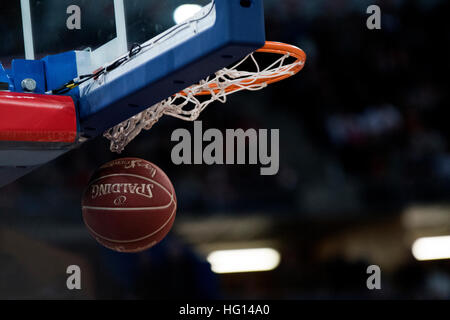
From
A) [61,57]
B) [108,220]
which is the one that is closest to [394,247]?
[108,220]

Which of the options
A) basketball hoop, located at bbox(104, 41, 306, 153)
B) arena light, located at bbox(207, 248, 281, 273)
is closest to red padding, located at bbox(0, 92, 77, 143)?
basketball hoop, located at bbox(104, 41, 306, 153)

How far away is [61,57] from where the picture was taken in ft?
6.79

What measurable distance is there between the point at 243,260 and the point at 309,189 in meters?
0.67

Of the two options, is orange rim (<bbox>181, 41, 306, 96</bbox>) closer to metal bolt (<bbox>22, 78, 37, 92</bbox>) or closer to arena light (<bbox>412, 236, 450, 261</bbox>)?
metal bolt (<bbox>22, 78, 37, 92</bbox>)

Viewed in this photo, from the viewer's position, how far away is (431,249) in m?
5.19

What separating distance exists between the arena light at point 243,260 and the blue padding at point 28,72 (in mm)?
2890

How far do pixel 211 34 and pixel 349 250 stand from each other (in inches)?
140

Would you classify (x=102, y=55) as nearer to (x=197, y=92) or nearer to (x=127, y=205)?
(x=197, y=92)

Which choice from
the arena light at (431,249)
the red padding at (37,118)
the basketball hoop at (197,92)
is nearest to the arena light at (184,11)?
the basketball hoop at (197,92)

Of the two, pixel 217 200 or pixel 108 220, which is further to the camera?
pixel 217 200

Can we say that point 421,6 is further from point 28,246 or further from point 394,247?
point 28,246

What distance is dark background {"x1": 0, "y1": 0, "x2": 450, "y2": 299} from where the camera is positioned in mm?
4367

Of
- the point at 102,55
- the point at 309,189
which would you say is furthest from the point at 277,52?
the point at 309,189

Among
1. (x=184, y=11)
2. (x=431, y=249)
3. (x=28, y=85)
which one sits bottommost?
(x=431, y=249)
